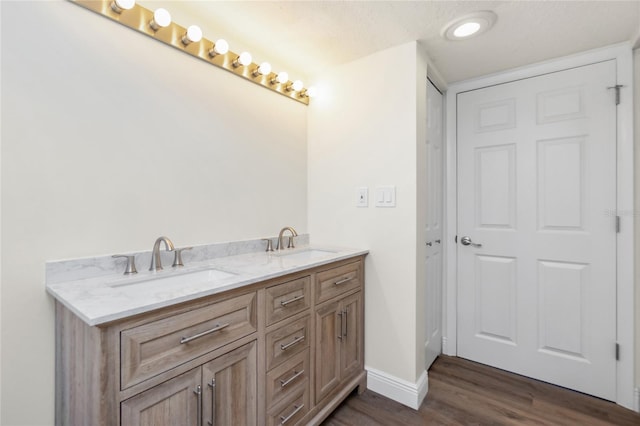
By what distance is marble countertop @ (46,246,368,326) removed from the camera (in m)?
0.82

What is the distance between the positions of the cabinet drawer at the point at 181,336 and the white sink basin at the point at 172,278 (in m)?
0.16

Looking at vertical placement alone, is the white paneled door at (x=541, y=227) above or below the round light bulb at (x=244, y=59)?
below

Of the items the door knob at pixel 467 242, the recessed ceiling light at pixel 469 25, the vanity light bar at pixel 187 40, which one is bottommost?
the door knob at pixel 467 242

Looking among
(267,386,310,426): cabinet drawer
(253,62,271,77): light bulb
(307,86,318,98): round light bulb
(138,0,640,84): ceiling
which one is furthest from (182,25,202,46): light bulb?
(267,386,310,426): cabinet drawer

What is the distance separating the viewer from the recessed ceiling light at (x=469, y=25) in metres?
1.43

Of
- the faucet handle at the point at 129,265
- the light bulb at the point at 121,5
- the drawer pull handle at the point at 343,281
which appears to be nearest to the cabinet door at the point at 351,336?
the drawer pull handle at the point at 343,281

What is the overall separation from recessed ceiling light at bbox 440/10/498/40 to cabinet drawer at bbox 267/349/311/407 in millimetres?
1803

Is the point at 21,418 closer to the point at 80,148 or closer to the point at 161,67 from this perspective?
the point at 80,148

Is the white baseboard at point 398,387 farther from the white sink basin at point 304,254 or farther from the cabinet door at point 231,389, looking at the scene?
the cabinet door at point 231,389

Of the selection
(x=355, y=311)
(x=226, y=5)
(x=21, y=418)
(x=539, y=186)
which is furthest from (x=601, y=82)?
(x=21, y=418)

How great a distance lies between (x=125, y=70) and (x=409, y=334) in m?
1.95

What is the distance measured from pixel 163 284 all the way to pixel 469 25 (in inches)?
76.3

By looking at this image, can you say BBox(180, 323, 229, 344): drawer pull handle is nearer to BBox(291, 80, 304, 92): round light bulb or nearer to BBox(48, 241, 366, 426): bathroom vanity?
BBox(48, 241, 366, 426): bathroom vanity

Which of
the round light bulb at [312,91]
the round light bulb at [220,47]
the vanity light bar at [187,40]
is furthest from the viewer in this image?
the round light bulb at [312,91]
